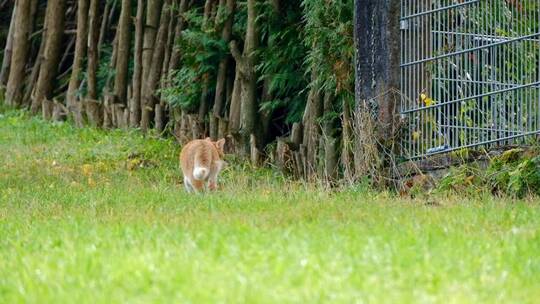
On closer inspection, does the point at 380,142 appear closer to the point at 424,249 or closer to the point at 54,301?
the point at 424,249

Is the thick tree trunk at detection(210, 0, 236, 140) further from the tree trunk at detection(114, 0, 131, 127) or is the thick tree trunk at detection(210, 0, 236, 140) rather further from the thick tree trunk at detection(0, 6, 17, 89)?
the thick tree trunk at detection(0, 6, 17, 89)

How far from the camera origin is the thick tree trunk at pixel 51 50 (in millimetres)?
29328

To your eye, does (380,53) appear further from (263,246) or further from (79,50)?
(79,50)

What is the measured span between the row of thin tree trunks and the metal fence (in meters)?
1.19

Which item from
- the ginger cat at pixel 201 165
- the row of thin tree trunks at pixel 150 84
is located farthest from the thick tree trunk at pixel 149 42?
the ginger cat at pixel 201 165

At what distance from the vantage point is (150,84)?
24.8 m

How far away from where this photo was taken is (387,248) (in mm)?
9828

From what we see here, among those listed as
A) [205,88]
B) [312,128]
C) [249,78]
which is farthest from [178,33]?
[312,128]

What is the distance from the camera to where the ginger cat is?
52.9ft

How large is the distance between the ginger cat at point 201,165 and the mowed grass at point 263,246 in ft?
0.75

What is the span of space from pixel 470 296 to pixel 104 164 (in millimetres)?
12646

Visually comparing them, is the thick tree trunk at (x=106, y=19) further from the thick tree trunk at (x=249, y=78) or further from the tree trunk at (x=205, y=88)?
the thick tree trunk at (x=249, y=78)

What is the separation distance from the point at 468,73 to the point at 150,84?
32.3ft

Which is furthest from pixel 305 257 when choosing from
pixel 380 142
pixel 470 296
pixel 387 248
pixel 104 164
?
pixel 104 164
